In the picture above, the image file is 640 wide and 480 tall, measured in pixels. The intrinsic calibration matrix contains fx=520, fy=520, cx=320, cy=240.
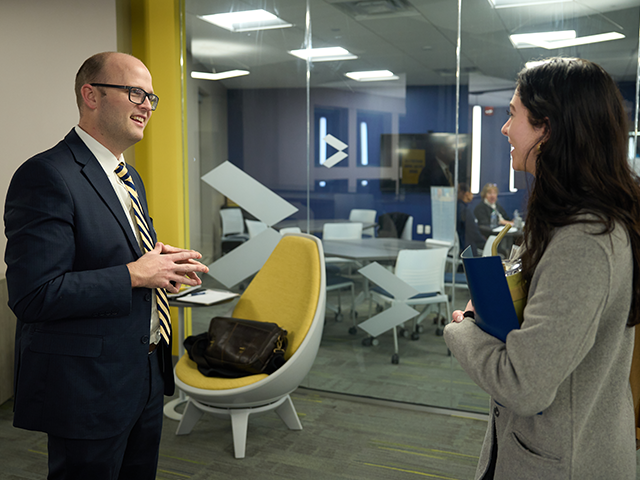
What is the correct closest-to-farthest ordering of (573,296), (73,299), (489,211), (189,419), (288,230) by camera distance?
(573,296)
(73,299)
(189,419)
(489,211)
(288,230)

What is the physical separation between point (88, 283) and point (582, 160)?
1276 millimetres

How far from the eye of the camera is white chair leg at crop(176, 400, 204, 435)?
311 cm

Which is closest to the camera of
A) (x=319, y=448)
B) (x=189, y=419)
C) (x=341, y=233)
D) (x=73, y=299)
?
(x=73, y=299)

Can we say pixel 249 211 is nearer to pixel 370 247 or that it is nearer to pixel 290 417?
pixel 370 247

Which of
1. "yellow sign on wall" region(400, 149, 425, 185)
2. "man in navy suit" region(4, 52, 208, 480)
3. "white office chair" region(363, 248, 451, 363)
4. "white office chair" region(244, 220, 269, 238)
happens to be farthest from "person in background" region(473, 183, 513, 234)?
"man in navy suit" region(4, 52, 208, 480)

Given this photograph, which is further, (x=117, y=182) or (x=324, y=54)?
(x=324, y=54)

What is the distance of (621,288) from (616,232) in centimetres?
11

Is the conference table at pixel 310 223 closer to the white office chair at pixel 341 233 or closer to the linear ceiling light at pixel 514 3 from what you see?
the white office chair at pixel 341 233

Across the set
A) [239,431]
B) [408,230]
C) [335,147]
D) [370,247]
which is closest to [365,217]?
[370,247]

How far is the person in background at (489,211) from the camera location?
3.47 m

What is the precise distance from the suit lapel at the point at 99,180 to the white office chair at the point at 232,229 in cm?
242

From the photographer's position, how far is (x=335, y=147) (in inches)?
149

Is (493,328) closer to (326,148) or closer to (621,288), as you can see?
(621,288)

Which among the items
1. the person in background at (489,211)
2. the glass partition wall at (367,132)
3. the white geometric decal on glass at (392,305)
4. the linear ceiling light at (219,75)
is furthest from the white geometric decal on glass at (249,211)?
the person in background at (489,211)
